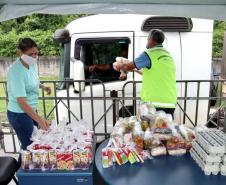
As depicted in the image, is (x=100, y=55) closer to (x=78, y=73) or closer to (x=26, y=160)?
(x=78, y=73)

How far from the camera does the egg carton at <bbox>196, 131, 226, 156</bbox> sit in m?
2.03

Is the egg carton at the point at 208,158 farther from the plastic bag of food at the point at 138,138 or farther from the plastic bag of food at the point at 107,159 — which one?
the plastic bag of food at the point at 107,159

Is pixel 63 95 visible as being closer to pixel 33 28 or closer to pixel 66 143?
pixel 66 143

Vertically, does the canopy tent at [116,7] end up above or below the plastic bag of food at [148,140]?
above

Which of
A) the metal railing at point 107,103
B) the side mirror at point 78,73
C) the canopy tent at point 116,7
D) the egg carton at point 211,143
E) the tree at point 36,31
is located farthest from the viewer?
the tree at point 36,31

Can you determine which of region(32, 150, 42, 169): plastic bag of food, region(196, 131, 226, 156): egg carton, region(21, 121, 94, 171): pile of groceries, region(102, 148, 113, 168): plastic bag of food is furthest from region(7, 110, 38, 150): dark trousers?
region(196, 131, 226, 156): egg carton

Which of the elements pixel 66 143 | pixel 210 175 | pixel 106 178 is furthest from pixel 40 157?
pixel 210 175

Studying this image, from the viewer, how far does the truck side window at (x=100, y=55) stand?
4.37 m

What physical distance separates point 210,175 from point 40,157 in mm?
1257

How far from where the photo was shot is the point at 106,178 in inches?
81.0

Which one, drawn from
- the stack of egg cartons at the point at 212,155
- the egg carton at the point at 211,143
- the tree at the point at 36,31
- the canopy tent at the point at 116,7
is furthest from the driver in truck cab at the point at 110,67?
the tree at the point at 36,31

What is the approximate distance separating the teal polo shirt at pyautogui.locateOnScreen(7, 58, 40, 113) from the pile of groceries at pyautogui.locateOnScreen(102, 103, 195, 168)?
109 centimetres

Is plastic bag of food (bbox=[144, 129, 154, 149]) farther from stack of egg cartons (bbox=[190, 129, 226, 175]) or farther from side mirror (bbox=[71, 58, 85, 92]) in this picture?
side mirror (bbox=[71, 58, 85, 92])

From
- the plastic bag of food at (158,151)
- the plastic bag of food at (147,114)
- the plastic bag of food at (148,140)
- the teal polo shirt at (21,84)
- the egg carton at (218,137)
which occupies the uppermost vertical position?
the teal polo shirt at (21,84)
